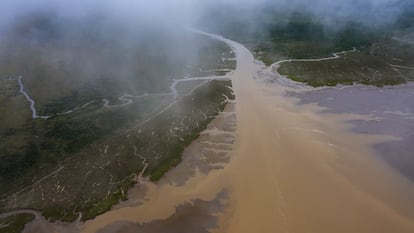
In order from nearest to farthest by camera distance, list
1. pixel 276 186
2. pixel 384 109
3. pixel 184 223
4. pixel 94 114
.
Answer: pixel 184 223
pixel 276 186
pixel 94 114
pixel 384 109

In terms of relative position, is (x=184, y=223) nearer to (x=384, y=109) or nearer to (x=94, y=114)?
(x=94, y=114)

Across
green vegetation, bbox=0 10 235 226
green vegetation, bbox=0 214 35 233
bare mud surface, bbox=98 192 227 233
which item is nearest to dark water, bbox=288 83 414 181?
green vegetation, bbox=0 10 235 226

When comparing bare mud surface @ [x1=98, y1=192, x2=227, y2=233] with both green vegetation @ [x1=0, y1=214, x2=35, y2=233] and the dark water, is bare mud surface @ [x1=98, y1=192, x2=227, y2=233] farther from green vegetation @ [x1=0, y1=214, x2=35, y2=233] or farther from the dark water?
the dark water

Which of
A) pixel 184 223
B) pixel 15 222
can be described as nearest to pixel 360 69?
pixel 184 223

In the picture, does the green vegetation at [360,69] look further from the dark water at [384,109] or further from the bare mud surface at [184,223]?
the bare mud surface at [184,223]

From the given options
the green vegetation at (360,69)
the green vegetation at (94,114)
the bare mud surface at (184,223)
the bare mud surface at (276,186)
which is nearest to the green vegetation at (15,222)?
the green vegetation at (94,114)

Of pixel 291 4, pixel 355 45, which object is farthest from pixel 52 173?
pixel 291 4

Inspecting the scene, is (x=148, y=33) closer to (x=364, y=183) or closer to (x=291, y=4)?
(x=291, y=4)
